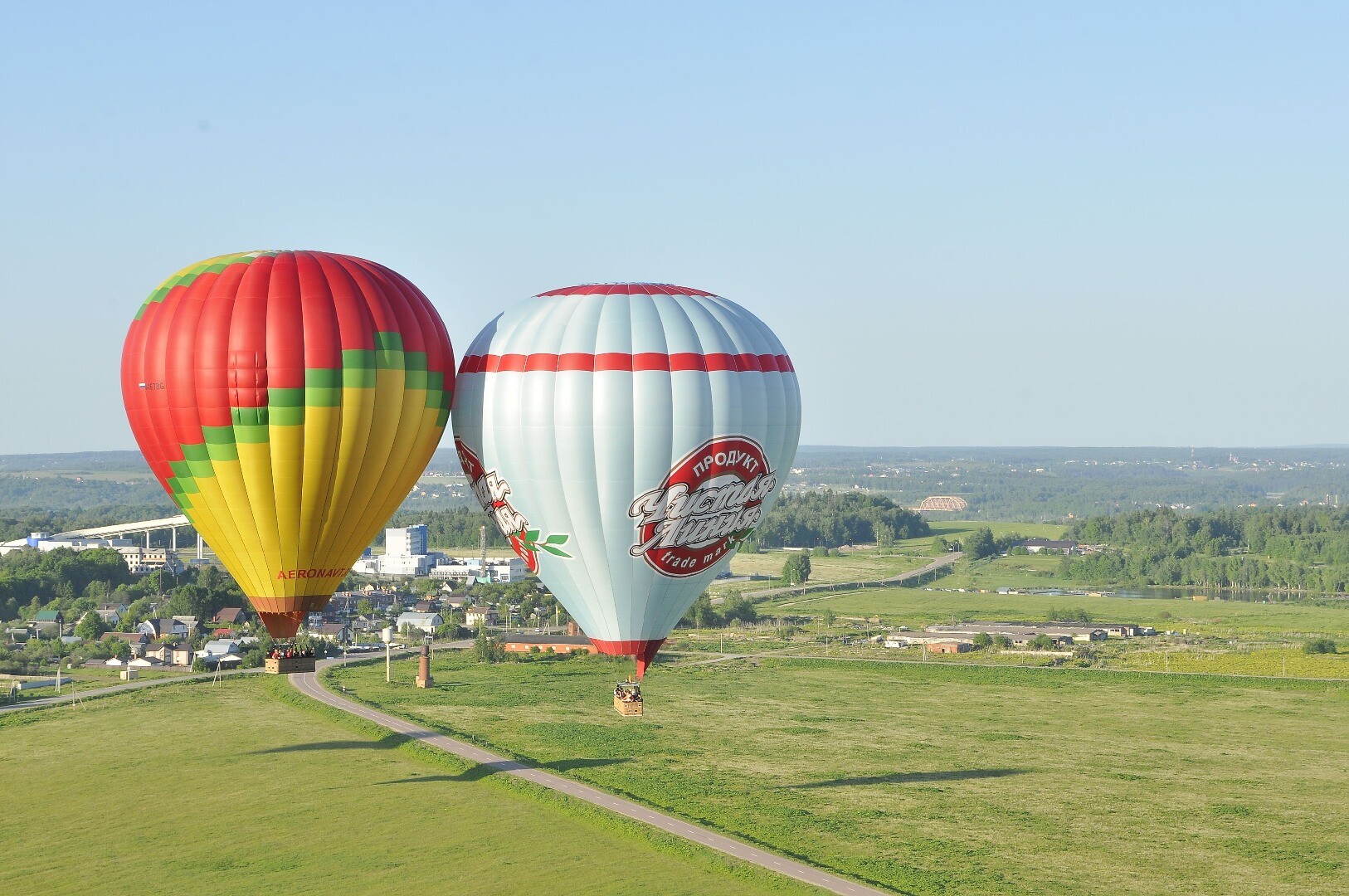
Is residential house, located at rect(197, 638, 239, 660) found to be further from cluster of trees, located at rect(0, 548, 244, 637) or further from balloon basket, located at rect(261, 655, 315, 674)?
balloon basket, located at rect(261, 655, 315, 674)

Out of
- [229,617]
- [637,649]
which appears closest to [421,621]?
[229,617]

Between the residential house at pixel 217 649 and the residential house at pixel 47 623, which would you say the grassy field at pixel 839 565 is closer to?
the residential house at pixel 47 623

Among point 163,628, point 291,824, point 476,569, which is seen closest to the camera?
point 291,824

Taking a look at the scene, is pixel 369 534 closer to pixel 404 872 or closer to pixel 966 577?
pixel 404 872

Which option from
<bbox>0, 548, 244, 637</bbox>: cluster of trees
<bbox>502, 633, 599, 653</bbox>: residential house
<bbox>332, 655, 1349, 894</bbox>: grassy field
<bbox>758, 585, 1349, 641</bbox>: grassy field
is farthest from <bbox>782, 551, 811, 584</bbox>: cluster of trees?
<bbox>332, 655, 1349, 894</bbox>: grassy field

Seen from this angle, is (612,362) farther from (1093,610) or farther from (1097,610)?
(1097,610)

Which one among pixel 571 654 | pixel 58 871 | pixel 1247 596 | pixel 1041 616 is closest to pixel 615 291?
pixel 58 871
